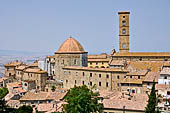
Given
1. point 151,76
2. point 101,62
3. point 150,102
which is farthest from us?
point 101,62

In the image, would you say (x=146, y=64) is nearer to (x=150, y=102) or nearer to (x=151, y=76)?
(x=151, y=76)

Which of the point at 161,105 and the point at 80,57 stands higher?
the point at 80,57

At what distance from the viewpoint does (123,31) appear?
76.6m

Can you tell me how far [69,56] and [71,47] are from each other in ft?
6.49

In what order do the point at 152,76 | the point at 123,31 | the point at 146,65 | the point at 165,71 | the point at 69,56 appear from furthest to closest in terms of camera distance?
1. the point at 123,31
2. the point at 69,56
3. the point at 146,65
4. the point at 152,76
5. the point at 165,71

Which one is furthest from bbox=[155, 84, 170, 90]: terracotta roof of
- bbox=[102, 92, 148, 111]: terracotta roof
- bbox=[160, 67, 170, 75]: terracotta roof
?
bbox=[102, 92, 148, 111]: terracotta roof

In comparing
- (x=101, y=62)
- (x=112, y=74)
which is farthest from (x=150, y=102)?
(x=101, y=62)

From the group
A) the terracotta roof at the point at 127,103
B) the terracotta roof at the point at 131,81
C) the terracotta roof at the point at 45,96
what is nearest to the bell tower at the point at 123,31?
the terracotta roof at the point at 131,81

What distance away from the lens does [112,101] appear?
41.3m

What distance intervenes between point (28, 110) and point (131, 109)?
13849 mm

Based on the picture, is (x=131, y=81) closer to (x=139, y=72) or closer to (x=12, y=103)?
(x=139, y=72)

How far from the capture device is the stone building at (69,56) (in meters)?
66.0

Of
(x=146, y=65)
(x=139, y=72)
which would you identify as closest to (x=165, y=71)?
(x=139, y=72)

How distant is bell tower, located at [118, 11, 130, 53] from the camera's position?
248 feet
